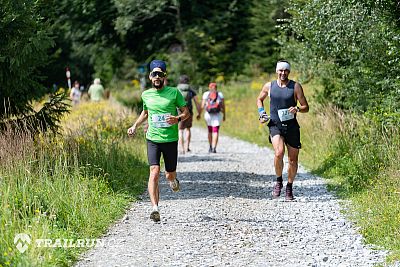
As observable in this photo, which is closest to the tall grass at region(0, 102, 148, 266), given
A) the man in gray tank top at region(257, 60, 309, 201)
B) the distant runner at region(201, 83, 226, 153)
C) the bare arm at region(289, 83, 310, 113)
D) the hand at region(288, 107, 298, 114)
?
the man in gray tank top at region(257, 60, 309, 201)

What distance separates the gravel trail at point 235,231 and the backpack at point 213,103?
5.46m

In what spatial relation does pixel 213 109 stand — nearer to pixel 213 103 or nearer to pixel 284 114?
pixel 213 103

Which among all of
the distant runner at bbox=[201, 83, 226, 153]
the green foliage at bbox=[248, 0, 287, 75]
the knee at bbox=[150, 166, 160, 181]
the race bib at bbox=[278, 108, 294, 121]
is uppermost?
the race bib at bbox=[278, 108, 294, 121]

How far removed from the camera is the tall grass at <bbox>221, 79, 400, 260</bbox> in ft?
31.3

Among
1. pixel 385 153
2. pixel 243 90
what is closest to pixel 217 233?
pixel 385 153

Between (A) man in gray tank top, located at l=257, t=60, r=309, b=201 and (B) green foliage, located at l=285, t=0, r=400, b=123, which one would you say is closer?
(A) man in gray tank top, located at l=257, t=60, r=309, b=201

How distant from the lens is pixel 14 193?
9.61 metres

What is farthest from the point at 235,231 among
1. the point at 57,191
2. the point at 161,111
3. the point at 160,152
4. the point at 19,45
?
the point at 19,45

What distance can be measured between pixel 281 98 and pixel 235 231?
10.4ft

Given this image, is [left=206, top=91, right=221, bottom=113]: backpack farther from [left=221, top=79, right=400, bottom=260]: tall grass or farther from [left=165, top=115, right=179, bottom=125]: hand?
[left=165, top=115, right=179, bottom=125]: hand

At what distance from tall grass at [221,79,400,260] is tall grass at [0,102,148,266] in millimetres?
3186

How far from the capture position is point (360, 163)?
13.5 metres

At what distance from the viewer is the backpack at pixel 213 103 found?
2027cm

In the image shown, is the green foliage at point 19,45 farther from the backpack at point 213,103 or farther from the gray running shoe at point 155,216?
the backpack at point 213,103
